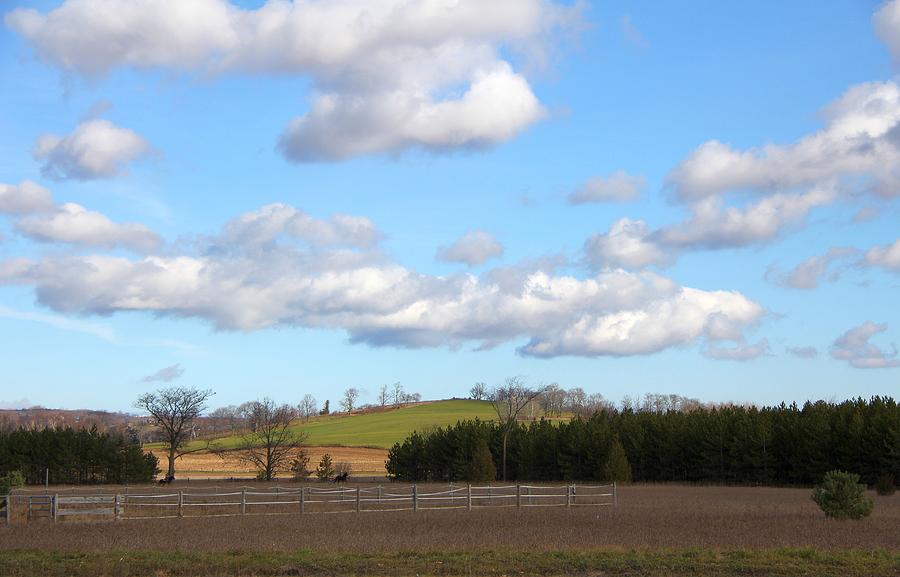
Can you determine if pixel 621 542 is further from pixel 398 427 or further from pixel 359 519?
pixel 398 427

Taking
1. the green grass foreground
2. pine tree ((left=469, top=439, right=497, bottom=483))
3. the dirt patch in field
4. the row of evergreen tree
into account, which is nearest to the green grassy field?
the dirt patch in field

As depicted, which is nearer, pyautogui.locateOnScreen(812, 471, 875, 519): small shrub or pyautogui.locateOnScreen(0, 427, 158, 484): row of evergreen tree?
pyautogui.locateOnScreen(812, 471, 875, 519): small shrub

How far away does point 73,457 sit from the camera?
7525 centimetres

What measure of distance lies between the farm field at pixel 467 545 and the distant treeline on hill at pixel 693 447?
34.7 meters

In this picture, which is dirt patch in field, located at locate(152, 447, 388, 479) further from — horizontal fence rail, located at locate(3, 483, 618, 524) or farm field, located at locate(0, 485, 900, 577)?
farm field, located at locate(0, 485, 900, 577)

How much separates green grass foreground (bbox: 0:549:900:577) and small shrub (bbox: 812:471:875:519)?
9421 millimetres

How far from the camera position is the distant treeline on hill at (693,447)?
213 feet

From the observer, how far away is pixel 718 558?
64.7 ft

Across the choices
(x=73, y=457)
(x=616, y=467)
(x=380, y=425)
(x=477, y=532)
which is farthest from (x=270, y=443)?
(x=380, y=425)

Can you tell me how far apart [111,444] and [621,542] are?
6347 centimetres

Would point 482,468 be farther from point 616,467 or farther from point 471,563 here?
point 471,563

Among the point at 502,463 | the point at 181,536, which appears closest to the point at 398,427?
the point at 502,463

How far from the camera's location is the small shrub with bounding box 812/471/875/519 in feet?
96.0

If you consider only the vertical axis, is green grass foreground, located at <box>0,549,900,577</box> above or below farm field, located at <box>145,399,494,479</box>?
above
